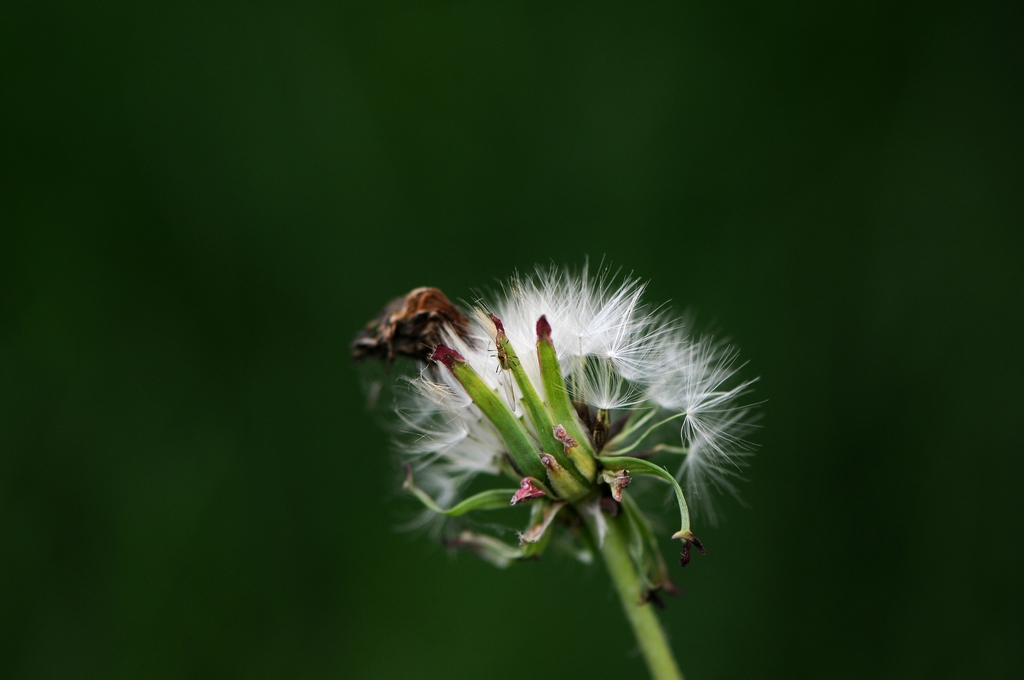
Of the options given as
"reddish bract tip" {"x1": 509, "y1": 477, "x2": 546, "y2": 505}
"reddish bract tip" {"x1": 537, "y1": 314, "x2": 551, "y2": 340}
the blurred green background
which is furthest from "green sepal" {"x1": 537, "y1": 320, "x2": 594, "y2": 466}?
the blurred green background

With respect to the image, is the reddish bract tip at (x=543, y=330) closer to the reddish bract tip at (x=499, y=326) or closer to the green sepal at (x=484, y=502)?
the reddish bract tip at (x=499, y=326)

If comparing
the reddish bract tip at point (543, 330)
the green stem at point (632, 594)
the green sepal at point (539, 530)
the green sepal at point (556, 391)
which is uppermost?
the reddish bract tip at point (543, 330)

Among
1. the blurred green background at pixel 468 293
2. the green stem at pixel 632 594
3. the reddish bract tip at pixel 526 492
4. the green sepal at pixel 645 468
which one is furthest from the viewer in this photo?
the blurred green background at pixel 468 293

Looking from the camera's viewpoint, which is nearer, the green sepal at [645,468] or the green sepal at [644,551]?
the green sepal at [645,468]

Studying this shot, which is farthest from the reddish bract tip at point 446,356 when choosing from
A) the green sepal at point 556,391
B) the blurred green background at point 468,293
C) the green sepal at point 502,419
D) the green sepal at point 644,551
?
the blurred green background at point 468,293

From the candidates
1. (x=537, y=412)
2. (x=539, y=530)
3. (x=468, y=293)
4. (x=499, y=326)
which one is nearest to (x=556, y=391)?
(x=537, y=412)

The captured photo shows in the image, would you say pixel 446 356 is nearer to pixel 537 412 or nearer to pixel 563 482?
pixel 537 412
